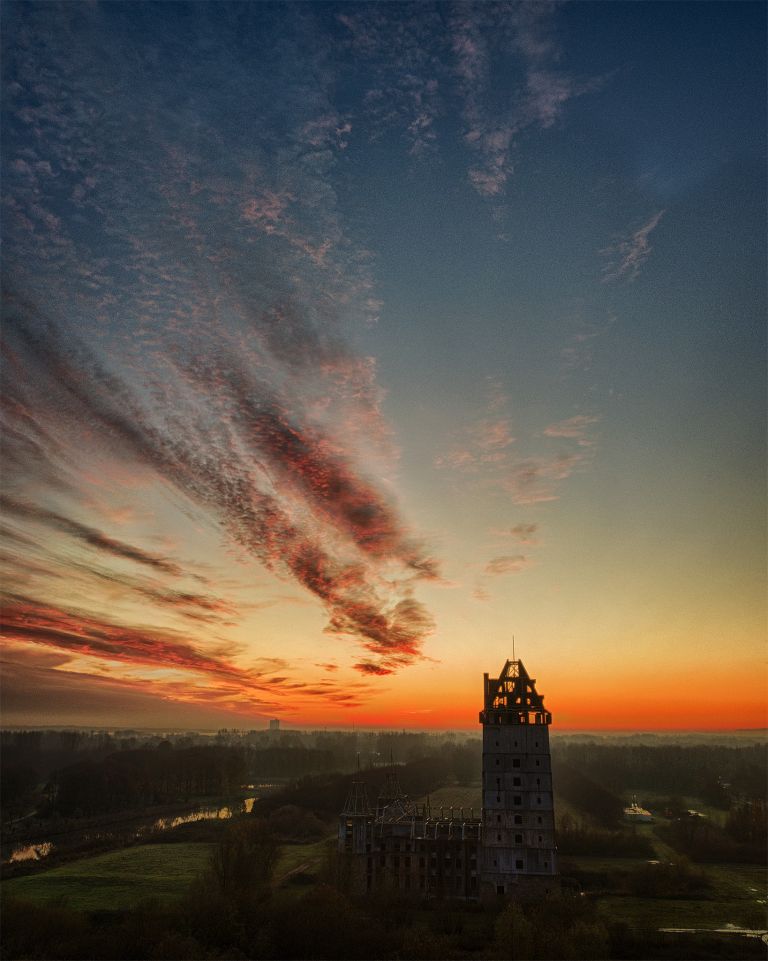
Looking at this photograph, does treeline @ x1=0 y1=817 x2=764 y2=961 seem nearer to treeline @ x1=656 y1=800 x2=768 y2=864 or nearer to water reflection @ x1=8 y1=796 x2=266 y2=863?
treeline @ x1=656 y1=800 x2=768 y2=864

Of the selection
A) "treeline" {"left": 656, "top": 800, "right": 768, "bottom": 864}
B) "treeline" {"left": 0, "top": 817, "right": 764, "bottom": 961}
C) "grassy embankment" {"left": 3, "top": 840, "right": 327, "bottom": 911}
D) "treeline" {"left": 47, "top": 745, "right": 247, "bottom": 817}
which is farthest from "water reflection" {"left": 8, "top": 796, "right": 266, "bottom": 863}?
"treeline" {"left": 656, "top": 800, "right": 768, "bottom": 864}

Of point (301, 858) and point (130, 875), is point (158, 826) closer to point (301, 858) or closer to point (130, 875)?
point (130, 875)

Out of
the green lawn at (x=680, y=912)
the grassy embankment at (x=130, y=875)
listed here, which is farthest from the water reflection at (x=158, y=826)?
the green lawn at (x=680, y=912)

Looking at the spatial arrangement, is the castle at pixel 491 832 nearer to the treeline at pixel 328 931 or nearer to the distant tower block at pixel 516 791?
the distant tower block at pixel 516 791

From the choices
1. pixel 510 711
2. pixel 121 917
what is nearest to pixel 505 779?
pixel 510 711

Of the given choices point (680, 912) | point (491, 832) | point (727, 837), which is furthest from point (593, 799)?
point (491, 832)
